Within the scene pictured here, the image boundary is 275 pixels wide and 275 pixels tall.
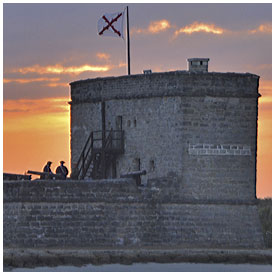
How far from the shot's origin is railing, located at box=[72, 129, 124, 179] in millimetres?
47094

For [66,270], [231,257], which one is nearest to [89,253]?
[66,270]

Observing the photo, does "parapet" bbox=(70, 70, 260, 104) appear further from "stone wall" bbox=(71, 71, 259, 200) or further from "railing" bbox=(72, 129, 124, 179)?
"railing" bbox=(72, 129, 124, 179)

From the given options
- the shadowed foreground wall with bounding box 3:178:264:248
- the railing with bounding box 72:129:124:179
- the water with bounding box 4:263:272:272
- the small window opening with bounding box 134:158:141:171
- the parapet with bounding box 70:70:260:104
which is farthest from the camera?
the railing with bounding box 72:129:124:179

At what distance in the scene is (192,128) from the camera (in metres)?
44.9

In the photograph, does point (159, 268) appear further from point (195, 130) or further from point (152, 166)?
point (195, 130)

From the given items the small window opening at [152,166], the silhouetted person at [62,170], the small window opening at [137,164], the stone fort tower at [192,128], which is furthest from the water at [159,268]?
the silhouetted person at [62,170]

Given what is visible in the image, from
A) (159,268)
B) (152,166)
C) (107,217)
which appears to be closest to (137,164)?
(152,166)

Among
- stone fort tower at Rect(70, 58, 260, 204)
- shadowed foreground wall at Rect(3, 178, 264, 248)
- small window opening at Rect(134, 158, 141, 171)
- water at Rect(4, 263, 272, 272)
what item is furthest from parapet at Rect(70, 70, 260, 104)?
water at Rect(4, 263, 272, 272)

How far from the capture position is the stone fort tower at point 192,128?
4488 centimetres

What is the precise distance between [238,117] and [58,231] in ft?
23.3

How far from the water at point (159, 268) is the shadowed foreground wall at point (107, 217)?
1.45 metres

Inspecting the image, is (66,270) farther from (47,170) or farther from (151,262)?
(47,170)

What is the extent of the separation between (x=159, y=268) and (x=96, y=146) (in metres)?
7.25

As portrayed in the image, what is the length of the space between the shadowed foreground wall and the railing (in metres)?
3.07
